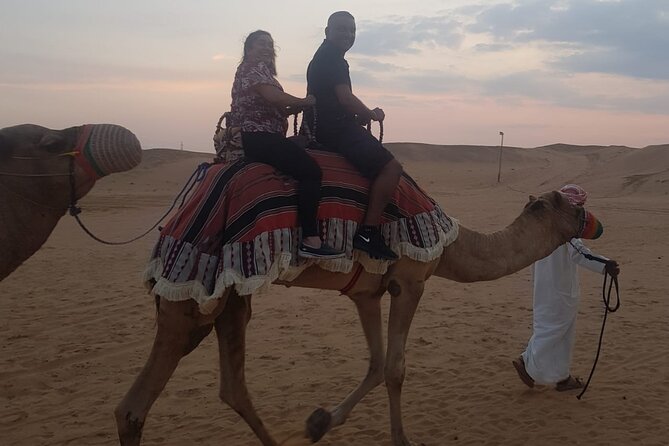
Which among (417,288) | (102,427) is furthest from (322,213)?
(102,427)

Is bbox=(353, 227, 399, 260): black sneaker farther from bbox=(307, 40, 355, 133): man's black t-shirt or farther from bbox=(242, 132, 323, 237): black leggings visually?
bbox=(307, 40, 355, 133): man's black t-shirt

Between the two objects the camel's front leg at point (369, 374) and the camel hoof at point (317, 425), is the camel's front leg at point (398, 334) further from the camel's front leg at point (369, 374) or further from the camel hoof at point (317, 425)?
the camel hoof at point (317, 425)

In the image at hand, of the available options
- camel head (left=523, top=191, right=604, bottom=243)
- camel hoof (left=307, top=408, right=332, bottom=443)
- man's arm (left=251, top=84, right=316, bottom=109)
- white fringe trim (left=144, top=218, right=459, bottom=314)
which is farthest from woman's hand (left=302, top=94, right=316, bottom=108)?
camel hoof (left=307, top=408, right=332, bottom=443)

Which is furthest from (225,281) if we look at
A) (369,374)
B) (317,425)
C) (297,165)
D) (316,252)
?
(369,374)

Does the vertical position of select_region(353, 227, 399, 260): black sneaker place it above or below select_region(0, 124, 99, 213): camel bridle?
below

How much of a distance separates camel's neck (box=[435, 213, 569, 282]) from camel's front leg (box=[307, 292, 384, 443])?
60cm

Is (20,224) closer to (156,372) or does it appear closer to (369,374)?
(156,372)

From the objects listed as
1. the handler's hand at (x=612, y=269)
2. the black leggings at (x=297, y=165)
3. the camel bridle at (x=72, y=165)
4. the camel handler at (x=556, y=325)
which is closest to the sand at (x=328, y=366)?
the camel handler at (x=556, y=325)

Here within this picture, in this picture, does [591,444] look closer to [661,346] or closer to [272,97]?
[661,346]

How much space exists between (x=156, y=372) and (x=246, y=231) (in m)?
1.03

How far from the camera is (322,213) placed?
14.6 ft

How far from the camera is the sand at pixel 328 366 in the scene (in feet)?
18.5

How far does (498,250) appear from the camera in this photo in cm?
541

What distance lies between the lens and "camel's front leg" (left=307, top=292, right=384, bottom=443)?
5227 mm
